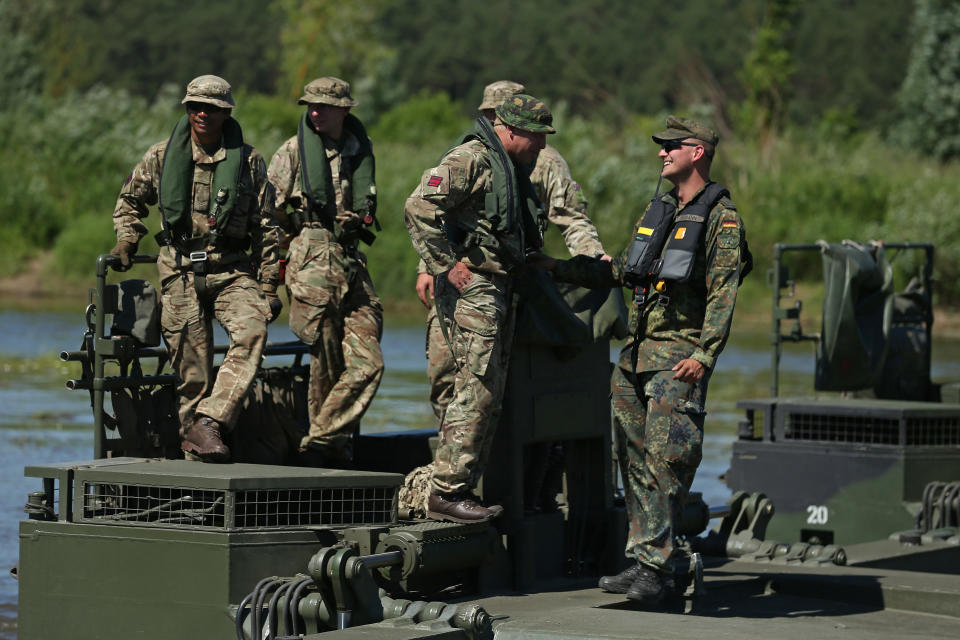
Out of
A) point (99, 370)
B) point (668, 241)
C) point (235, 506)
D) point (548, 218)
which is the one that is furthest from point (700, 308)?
point (99, 370)

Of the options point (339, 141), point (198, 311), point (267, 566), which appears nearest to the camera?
point (267, 566)

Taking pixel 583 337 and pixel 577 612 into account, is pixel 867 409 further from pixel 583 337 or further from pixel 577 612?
pixel 577 612

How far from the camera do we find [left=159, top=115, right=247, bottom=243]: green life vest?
24.7 feet

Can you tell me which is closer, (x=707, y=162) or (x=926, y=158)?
(x=707, y=162)

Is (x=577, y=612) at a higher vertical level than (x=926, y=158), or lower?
lower

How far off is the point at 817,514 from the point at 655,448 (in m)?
3.96

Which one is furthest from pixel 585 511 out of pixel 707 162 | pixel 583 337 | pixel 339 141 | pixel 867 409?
pixel 867 409

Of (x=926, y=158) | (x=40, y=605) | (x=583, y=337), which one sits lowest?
(x=40, y=605)

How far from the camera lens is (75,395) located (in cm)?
2055

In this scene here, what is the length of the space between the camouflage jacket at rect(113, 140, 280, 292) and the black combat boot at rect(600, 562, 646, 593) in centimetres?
198

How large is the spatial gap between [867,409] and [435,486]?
4.02m

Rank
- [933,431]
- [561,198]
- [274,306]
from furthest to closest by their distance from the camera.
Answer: [933,431]
[561,198]
[274,306]

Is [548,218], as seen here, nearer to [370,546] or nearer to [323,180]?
[323,180]

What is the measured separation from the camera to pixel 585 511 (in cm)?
758
